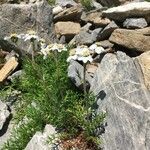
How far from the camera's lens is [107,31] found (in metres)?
13.0

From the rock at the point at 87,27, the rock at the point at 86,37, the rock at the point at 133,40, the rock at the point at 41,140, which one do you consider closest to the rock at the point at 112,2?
the rock at the point at 87,27

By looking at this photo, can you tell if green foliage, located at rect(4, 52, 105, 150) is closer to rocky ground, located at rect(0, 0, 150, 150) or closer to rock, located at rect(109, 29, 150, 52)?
rocky ground, located at rect(0, 0, 150, 150)

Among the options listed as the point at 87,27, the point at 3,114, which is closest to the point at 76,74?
the point at 3,114

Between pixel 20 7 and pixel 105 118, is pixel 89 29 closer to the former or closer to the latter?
pixel 20 7

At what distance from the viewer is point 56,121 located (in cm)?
1021

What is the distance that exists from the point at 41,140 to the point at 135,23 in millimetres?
4242

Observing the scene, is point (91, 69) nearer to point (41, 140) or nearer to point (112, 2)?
point (41, 140)

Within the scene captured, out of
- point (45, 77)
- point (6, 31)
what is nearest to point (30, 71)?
point (45, 77)

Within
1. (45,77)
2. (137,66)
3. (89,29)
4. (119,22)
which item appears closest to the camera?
(137,66)

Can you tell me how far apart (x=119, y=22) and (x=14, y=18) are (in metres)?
2.85

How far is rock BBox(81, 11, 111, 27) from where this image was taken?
45.2 ft

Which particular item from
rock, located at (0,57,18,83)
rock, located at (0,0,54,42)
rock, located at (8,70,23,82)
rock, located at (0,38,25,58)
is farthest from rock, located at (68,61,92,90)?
rock, located at (0,0,54,42)

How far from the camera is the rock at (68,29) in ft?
46.9

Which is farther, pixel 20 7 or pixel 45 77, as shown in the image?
pixel 20 7
